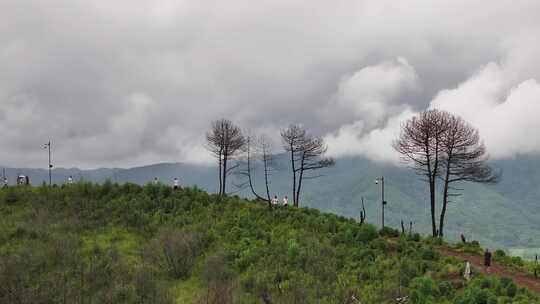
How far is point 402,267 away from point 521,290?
6.42 m

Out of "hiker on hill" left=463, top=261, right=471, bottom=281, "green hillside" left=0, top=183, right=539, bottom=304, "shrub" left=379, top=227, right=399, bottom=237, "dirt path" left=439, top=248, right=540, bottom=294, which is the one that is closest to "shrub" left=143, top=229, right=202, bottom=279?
"green hillside" left=0, top=183, right=539, bottom=304

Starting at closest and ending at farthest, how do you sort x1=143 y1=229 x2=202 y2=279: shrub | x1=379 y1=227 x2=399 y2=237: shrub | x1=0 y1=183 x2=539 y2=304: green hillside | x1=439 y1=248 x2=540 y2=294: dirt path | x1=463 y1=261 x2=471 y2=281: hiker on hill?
x1=0 y1=183 x2=539 y2=304: green hillside, x1=463 y1=261 x2=471 y2=281: hiker on hill, x1=439 y1=248 x2=540 y2=294: dirt path, x1=143 y1=229 x2=202 y2=279: shrub, x1=379 y1=227 x2=399 y2=237: shrub

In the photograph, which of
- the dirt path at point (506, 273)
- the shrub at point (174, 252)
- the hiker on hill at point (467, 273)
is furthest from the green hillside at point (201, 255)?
the dirt path at point (506, 273)

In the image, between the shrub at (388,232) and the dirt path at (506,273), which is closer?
the dirt path at (506,273)

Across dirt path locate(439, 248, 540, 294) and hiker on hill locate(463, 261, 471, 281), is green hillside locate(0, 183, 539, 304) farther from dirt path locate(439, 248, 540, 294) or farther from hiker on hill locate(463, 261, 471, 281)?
dirt path locate(439, 248, 540, 294)

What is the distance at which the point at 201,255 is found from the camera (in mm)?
34750

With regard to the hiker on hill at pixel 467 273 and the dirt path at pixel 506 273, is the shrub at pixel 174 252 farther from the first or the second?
the dirt path at pixel 506 273

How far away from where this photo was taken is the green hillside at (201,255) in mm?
23641

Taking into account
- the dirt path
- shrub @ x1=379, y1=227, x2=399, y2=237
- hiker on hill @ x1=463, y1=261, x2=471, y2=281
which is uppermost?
shrub @ x1=379, y1=227, x2=399, y2=237

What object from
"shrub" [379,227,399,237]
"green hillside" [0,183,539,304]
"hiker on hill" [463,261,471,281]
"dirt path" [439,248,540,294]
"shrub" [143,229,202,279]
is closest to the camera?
"green hillside" [0,183,539,304]

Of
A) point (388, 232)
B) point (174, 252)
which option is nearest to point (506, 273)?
point (388, 232)

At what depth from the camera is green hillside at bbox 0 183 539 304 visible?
2364 centimetres

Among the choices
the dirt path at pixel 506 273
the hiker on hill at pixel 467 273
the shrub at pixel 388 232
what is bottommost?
the dirt path at pixel 506 273

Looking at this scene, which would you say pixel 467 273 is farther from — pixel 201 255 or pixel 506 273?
pixel 201 255
